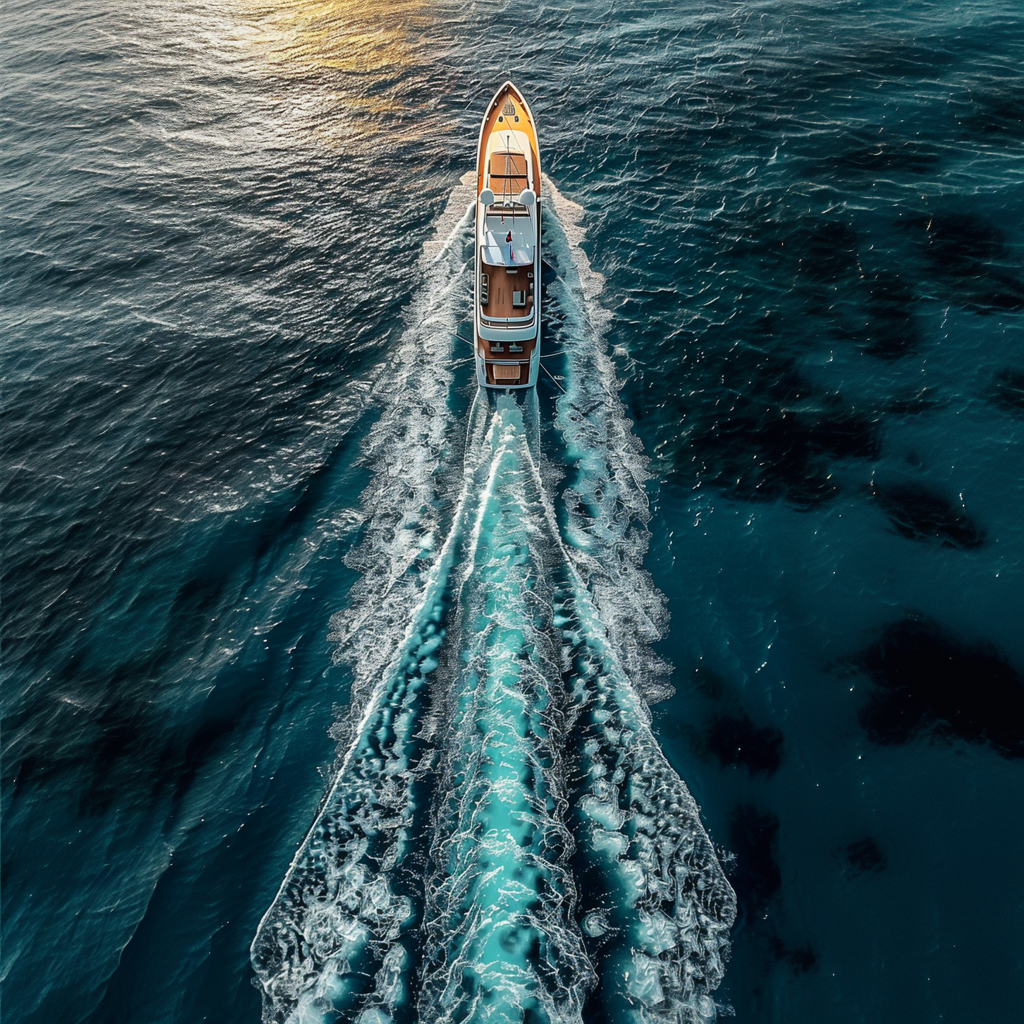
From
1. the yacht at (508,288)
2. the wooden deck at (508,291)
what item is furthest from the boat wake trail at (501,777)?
the wooden deck at (508,291)

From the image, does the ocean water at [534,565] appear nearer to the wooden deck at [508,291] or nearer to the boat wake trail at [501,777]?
the boat wake trail at [501,777]

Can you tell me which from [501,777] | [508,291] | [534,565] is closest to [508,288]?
[508,291]

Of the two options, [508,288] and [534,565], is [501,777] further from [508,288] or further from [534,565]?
[508,288]

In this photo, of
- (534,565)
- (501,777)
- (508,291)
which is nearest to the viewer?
(501,777)

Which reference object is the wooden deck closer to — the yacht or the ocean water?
the yacht

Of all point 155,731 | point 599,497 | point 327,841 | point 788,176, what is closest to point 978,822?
point 599,497
